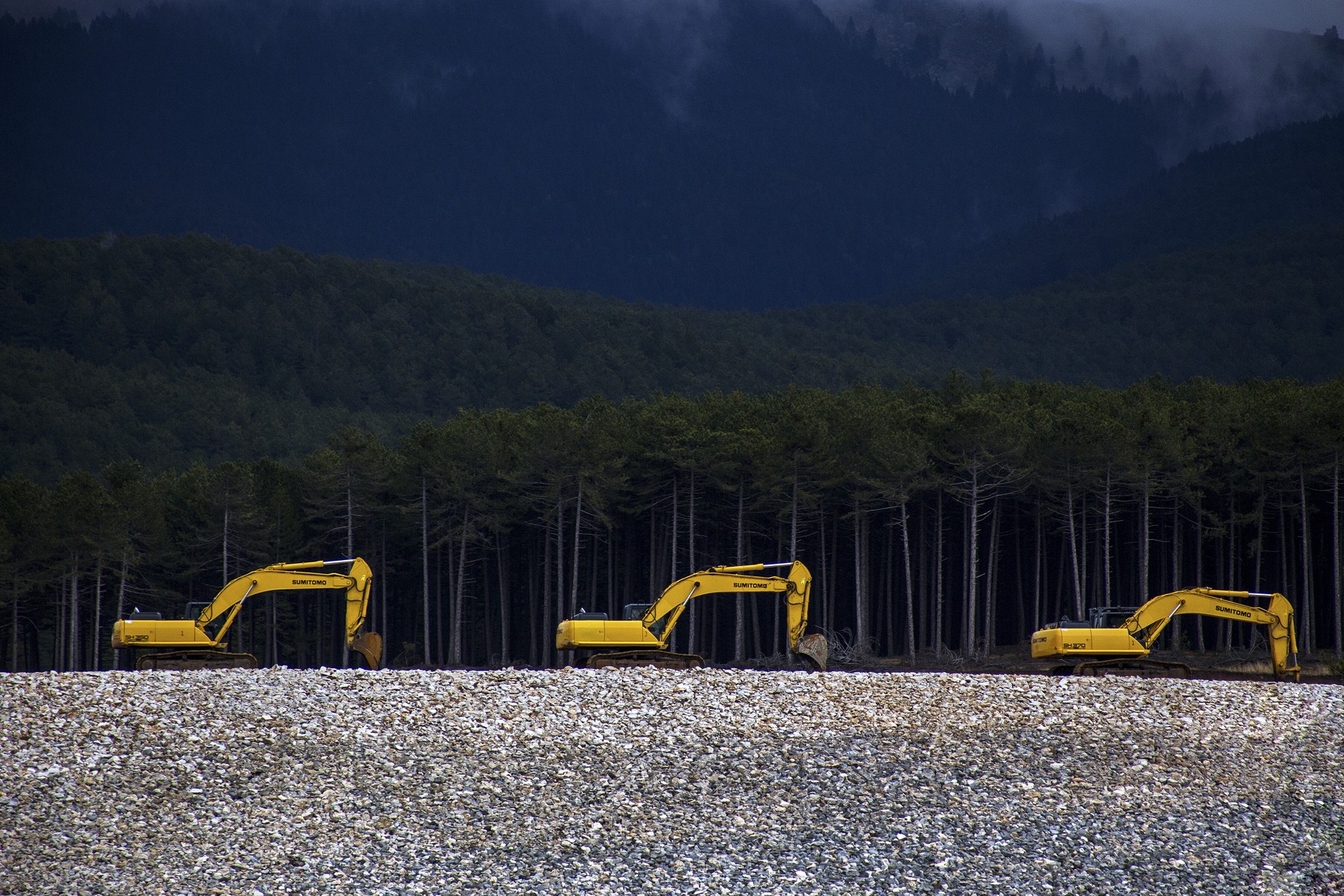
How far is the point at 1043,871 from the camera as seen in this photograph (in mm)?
19984

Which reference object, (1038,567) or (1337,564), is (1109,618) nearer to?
(1337,564)

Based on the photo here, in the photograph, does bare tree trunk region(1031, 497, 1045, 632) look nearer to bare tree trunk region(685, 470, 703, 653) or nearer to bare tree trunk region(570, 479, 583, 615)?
bare tree trunk region(685, 470, 703, 653)

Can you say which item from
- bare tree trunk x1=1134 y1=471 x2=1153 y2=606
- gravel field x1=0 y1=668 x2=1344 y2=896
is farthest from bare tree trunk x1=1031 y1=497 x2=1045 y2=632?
gravel field x1=0 y1=668 x2=1344 y2=896

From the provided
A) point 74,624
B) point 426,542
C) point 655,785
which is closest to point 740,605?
point 426,542

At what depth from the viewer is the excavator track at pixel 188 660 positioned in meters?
32.5

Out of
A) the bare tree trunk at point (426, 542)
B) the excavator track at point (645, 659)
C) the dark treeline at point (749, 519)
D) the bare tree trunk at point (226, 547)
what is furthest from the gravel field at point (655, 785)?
the bare tree trunk at point (226, 547)

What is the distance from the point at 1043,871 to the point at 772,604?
46036 millimetres

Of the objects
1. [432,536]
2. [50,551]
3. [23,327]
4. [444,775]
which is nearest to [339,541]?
[432,536]

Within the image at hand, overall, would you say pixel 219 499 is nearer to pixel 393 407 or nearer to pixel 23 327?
pixel 393 407

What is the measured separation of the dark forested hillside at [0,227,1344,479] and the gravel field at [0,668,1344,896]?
102930 millimetres

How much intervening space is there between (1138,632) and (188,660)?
71.7 feet

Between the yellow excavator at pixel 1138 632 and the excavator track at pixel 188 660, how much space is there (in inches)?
725

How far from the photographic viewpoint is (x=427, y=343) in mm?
170250

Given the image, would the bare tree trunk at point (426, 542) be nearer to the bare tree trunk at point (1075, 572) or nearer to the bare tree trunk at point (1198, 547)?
the bare tree trunk at point (1075, 572)
